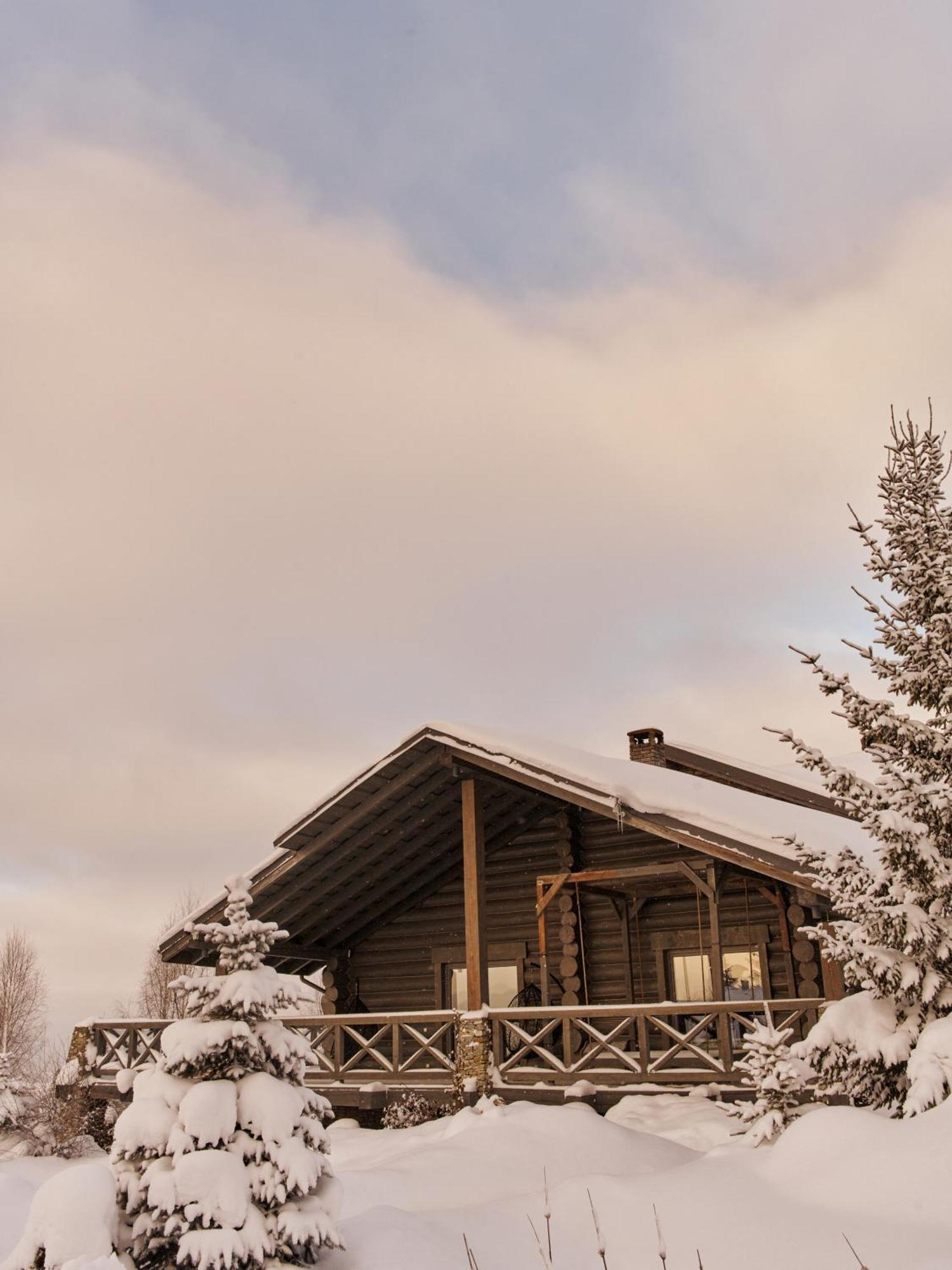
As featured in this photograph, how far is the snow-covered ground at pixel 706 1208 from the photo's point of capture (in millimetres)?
7582

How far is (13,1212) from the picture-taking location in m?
10.8

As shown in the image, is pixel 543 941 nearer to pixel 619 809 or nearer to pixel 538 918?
pixel 538 918

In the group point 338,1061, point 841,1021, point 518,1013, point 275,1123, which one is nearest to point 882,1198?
point 841,1021

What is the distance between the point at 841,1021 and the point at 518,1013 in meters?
6.41

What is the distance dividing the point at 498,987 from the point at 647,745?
600 cm

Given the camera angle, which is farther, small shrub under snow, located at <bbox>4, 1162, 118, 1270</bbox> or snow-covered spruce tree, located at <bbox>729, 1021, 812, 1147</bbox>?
snow-covered spruce tree, located at <bbox>729, 1021, 812, 1147</bbox>

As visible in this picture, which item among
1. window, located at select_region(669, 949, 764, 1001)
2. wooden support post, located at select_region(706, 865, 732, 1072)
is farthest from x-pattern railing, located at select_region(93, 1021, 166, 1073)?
wooden support post, located at select_region(706, 865, 732, 1072)

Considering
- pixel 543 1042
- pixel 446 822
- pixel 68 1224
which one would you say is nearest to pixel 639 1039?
pixel 543 1042

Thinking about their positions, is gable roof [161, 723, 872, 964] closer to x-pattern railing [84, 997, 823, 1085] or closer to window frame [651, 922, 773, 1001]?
x-pattern railing [84, 997, 823, 1085]

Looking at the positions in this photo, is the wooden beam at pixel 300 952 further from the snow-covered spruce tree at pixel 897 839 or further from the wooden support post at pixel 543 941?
the snow-covered spruce tree at pixel 897 839

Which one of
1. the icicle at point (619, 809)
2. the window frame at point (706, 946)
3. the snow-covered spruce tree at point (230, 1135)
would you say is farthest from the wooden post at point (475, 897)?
the snow-covered spruce tree at point (230, 1135)

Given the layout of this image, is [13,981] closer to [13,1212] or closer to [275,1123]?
[13,1212]

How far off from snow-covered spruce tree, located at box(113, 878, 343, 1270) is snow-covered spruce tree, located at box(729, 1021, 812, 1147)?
3.89 metres

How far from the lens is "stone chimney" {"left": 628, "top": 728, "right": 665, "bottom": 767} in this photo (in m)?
23.4
